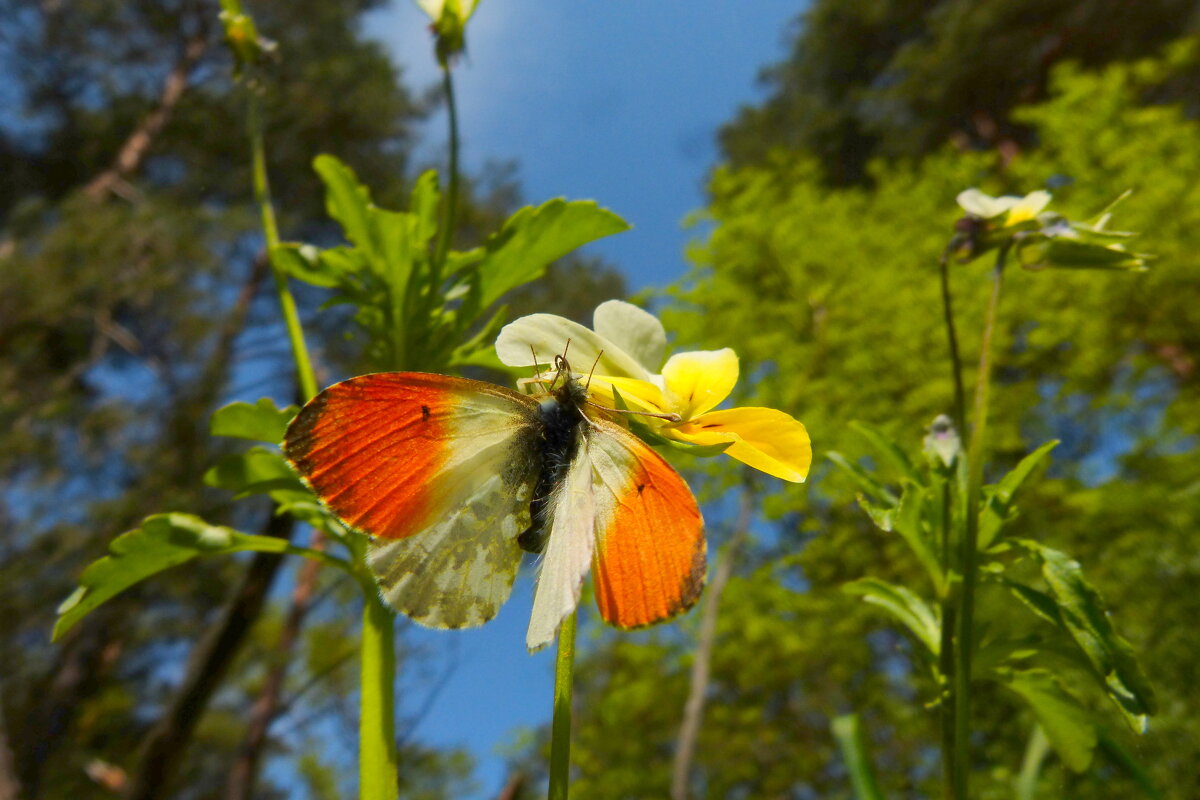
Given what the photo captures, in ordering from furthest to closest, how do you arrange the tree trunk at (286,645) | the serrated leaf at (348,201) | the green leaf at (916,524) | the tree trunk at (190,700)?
the tree trunk at (286,645), the tree trunk at (190,700), the serrated leaf at (348,201), the green leaf at (916,524)

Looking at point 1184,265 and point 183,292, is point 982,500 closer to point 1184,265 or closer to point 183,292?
point 1184,265

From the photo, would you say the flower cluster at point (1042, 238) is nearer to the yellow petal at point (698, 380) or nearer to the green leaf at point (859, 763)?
the yellow petal at point (698, 380)

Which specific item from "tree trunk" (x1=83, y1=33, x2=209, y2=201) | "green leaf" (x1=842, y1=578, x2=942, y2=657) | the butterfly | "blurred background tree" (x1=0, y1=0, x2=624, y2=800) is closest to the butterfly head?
the butterfly

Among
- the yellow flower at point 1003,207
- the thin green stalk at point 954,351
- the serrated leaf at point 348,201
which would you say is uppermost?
the serrated leaf at point 348,201

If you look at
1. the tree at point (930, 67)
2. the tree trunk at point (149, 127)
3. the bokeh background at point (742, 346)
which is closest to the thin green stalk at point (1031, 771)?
the bokeh background at point (742, 346)

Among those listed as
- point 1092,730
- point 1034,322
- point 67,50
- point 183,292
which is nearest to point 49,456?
point 183,292

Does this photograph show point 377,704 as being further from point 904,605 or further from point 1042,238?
point 1042,238
